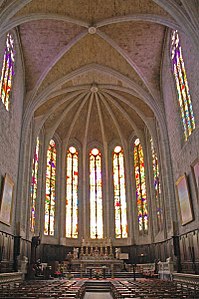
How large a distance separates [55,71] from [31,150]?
20.1 feet

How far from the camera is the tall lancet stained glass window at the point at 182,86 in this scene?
52.9 feet

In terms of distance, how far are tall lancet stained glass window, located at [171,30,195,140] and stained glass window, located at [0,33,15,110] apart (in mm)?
9858

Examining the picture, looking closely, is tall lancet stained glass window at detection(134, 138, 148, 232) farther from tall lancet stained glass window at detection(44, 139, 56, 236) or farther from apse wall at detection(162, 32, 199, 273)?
tall lancet stained glass window at detection(44, 139, 56, 236)

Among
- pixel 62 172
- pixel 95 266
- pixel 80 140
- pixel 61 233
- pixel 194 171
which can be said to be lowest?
pixel 95 266

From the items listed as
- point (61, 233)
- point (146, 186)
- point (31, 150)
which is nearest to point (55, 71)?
point (31, 150)

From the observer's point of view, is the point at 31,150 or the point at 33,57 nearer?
the point at 33,57

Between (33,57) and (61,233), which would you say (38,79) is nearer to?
(33,57)

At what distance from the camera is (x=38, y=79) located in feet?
69.3

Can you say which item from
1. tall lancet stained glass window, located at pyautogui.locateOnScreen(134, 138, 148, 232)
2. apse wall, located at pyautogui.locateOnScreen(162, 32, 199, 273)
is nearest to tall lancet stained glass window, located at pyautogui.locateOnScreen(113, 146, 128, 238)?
tall lancet stained glass window, located at pyautogui.locateOnScreen(134, 138, 148, 232)

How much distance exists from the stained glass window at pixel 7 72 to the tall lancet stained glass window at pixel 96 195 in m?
13.9

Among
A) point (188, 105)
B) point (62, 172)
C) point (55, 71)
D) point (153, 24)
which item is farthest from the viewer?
point (62, 172)

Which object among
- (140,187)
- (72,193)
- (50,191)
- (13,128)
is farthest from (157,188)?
(13,128)

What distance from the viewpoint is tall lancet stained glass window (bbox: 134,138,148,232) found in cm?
2611

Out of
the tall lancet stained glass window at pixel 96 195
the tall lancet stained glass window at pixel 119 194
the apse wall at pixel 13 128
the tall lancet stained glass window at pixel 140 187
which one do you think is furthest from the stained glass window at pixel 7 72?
the tall lancet stained glass window at pixel 119 194
